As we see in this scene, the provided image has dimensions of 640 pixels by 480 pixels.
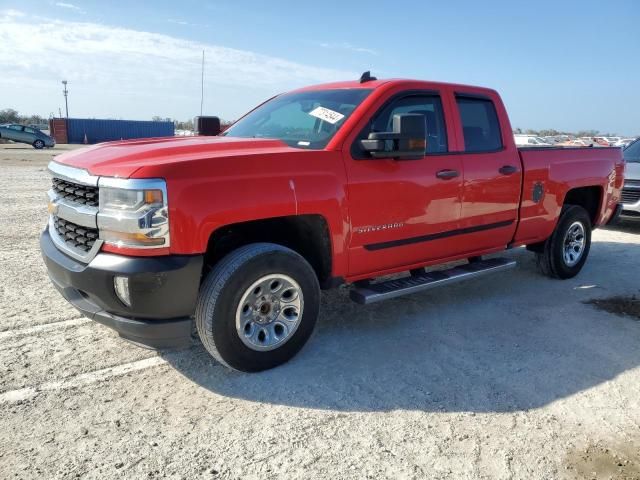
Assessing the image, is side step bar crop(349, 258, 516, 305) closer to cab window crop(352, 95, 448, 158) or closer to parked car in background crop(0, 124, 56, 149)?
cab window crop(352, 95, 448, 158)

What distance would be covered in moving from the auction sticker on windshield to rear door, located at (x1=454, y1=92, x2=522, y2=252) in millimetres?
1191

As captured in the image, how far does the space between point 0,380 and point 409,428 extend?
2.53 metres

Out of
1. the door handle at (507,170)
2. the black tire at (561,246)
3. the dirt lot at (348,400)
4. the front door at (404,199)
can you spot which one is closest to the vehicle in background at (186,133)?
the dirt lot at (348,400)

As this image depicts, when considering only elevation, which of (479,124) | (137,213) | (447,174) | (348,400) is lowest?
(348,400)

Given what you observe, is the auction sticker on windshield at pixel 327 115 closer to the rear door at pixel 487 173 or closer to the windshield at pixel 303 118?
the windshield at pixel 303 118

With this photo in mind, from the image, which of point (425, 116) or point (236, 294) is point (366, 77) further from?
point (236, 294)

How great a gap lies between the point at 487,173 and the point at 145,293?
3.08 meters

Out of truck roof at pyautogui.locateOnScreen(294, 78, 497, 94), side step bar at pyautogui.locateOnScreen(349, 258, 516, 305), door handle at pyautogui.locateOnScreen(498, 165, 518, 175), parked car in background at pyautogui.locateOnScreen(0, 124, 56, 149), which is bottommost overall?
parked car in background at pyautogui.locateOnScreen(0, 124, 56, 149)

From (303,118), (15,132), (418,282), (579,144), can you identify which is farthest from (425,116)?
(15,132)

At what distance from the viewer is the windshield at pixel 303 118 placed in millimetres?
3900

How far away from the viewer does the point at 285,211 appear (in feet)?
11.0

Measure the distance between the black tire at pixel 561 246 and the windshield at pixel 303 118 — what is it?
291cm

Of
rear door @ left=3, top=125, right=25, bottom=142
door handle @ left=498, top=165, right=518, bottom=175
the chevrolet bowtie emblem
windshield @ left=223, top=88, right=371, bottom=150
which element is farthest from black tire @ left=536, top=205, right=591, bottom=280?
rear door @ left=3, top=125, right=25, bottom=142

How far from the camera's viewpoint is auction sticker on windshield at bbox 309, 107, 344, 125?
3.93 m
